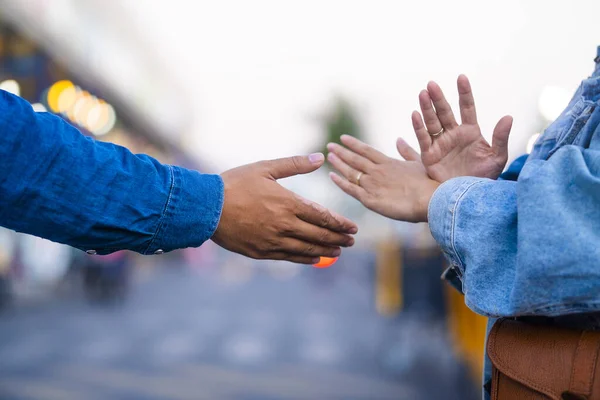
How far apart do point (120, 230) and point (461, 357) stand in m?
4.57

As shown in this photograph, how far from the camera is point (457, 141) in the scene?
145cm

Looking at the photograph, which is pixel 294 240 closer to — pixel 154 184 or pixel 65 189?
pixel 154 184

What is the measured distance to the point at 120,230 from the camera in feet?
3.89

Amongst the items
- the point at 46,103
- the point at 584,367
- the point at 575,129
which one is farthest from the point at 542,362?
the point at 46,103

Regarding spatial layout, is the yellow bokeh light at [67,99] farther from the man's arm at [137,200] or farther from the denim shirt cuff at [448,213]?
the denim shirt cuff at [448,213]

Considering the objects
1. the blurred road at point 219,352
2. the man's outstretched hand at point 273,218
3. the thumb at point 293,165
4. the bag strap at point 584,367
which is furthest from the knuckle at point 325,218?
the blurred road at point 219,352

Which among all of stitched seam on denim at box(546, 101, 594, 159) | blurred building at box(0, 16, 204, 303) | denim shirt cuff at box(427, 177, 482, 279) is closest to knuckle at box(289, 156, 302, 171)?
denim shirt cuff at box(427, 177, 482, 279)

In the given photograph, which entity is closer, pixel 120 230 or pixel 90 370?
pixel 120 230

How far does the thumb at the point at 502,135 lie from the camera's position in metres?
1.38

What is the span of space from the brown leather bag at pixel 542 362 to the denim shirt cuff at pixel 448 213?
5.9 inches

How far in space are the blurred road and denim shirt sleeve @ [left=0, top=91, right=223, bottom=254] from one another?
10.8 ft

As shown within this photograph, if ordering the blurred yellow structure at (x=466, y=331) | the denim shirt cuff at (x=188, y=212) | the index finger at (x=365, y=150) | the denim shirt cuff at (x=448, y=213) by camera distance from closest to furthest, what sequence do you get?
the denim shirt cuff at (x=448, y=213), the denim shirt cuff at (x=188, y=212), the index finger at (x=365, y=150), the blurred yellow structure at (x=466, y=331)

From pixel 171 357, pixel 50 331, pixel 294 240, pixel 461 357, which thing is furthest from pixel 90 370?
pixel 294 240

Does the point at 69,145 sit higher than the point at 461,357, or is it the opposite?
the point at 69,145
